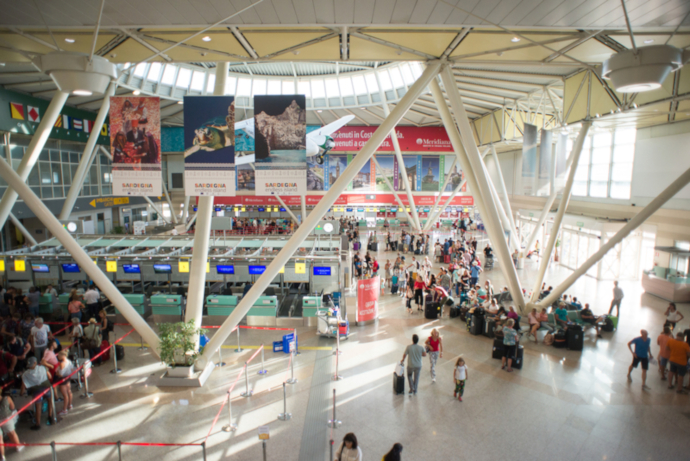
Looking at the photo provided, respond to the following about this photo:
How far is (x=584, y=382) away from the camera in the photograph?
28.5 ft

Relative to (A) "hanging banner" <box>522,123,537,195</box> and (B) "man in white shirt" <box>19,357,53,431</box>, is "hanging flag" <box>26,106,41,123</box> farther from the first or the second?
(A) "hanging banner" <box>522,123,537,195</box>

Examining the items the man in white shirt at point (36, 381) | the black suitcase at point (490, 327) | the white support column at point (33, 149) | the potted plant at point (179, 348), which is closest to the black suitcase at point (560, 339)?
the black suitcase at point (490, 327)

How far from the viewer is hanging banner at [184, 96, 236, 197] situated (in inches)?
305

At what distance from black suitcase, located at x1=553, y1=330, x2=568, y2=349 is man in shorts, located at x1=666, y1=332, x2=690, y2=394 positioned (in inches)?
98.9

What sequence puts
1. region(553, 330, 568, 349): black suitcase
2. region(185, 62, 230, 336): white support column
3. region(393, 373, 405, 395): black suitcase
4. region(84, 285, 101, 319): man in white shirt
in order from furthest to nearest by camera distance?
region(84, 285, 101, 319): man in white shirt < region(553, 330, 568, 349): black suitcase < region(185, 62, 230, 336): white support column < region(393, 373, 405, 395): black suitcase

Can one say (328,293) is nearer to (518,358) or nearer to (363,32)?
(518,358)

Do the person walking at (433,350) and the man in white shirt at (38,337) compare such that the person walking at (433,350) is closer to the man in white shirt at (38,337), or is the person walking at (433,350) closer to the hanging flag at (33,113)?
the man in white shirt at (38,337)

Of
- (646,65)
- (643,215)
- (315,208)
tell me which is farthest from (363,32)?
(643,215)

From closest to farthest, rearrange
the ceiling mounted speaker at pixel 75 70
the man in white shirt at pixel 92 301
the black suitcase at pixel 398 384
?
the ceiling mounted speaker at pixel 75 70 < the black suitcase at pixel 398 384 < the man in white shirt at pixel 92 301

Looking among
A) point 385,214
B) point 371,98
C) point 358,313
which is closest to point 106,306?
point 358,313

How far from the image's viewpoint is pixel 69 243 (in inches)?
317

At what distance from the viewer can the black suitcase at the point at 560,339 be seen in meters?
10.7

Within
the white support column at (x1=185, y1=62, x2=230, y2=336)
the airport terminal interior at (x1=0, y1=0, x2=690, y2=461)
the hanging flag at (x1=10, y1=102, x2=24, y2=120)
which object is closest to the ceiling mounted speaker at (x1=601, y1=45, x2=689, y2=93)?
the airport terminal interior at (x1=0, y1=0, x2=690, y2=461)

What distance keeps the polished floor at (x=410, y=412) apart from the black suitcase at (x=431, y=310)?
236cm
